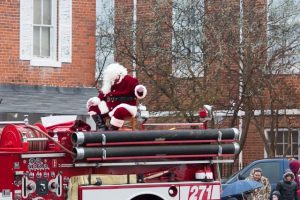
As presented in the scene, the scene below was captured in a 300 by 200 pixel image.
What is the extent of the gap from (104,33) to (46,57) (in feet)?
13.8

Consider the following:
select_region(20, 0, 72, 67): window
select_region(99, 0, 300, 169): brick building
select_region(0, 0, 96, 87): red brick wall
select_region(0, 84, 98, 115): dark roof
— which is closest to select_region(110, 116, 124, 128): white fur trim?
select_region(0, 84, 98, 115): dark roof

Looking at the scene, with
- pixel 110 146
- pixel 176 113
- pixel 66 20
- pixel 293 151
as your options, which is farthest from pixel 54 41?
pixel 110 146

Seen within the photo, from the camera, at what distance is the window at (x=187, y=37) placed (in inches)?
953

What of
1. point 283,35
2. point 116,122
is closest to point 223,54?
point 283,35

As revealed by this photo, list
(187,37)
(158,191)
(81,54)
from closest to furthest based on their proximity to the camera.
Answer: (158,191)
(81,54)
(187,37)

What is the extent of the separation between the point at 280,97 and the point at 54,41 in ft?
18.8

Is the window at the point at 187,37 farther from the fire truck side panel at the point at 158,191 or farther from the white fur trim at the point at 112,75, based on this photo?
the fire truck side panel at the point at 158,191

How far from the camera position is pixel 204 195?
48.5 feet

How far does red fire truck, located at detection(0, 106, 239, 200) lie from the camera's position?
45.5ft

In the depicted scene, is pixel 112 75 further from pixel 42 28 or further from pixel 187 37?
pixel 187 37

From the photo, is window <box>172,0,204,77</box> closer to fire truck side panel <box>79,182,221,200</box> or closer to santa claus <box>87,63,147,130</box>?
santa claus <box>87,63,147,130</box>

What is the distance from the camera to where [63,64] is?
23188 mm

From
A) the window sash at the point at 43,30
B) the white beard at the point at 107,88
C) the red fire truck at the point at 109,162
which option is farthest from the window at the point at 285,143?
the white beard at the point at 107,88

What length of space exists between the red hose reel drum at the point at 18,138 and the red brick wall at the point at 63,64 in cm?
775
